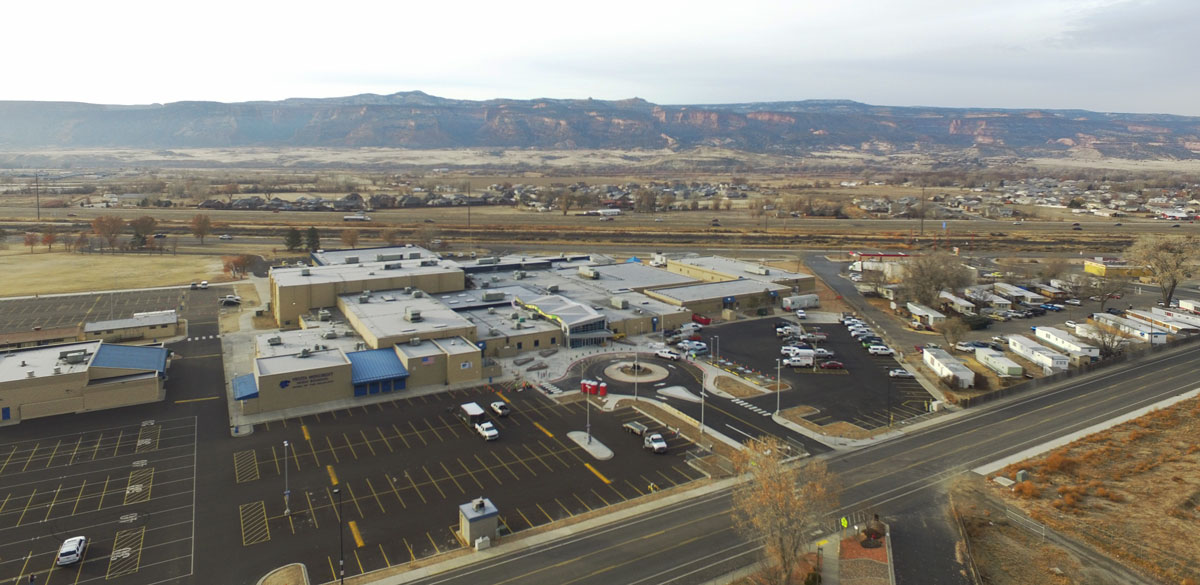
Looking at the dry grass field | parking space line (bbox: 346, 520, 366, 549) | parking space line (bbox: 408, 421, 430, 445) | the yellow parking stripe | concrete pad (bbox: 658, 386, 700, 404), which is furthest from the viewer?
the dry grass field

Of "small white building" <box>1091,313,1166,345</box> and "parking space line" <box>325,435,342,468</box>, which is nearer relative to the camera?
"parking space line" <box>325,435,342,468</box>

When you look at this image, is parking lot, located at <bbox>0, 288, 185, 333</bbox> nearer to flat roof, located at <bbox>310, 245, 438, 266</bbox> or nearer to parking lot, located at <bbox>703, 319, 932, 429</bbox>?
flat roof, located at <bbox>310, 245, 438, 266</bbox>

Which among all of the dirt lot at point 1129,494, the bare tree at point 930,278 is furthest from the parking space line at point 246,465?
the bare tree at point 930,278

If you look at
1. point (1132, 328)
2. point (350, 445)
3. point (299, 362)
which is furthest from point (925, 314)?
point (299, 362)

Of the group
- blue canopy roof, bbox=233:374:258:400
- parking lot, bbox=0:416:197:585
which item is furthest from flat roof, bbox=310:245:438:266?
parking lot, bbox=0:416:197:585

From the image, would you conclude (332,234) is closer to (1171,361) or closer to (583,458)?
(583,458)

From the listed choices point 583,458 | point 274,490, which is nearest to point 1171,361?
point 583,458

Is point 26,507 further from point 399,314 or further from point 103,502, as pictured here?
point 399,314

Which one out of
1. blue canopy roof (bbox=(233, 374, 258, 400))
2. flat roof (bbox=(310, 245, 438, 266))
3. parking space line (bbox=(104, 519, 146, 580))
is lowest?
parking space line (bbox=(104, 519, 146, 580))
